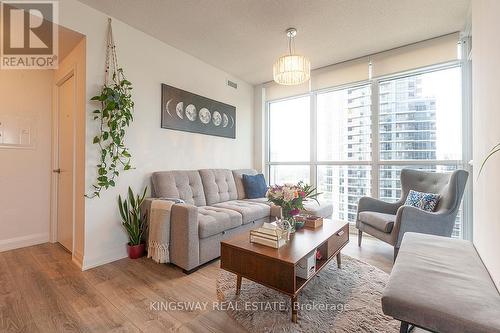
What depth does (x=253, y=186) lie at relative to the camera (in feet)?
12.4

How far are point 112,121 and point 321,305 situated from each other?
2510 millimetres

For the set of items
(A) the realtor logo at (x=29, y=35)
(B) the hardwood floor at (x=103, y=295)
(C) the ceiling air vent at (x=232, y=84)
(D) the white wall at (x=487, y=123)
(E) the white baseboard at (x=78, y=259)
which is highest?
(C) the ceiling air vent at (x=232, y=84)

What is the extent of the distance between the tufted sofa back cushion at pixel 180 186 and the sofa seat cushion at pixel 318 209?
4.52 ft

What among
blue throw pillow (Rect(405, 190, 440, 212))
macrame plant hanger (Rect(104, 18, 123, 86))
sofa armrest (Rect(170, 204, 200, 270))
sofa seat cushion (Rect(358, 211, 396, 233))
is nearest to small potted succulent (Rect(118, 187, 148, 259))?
sofa armrest (Rect(170, 204, 200, 270))

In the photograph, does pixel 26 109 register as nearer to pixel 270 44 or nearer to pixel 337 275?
pixel 270 44

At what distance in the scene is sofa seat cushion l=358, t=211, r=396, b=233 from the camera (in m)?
2.42

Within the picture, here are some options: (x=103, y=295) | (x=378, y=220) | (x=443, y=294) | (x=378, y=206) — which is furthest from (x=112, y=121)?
(x=378, y=206)

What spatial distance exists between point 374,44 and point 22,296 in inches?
177

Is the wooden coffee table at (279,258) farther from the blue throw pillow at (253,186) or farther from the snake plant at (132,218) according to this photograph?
the blue throw pillow at (253,186)

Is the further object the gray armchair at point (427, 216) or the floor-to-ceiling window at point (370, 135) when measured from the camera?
the floor-to-ceiling window at point (370, 135)

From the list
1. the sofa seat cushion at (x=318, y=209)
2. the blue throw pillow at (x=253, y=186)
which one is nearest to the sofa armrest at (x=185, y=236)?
the sofa seat cushion at (x=318, y=209)

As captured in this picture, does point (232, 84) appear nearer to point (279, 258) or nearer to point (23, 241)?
point (279, 258)

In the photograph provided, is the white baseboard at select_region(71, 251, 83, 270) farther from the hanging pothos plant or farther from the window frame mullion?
the window frame mullion

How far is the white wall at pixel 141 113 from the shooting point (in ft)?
7.68
